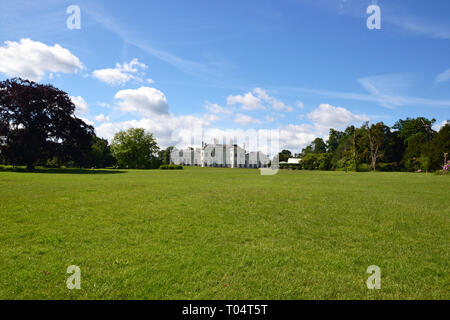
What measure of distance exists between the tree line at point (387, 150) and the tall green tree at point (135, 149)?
43343mm

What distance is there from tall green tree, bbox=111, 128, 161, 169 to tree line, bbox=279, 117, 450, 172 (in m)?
43.3

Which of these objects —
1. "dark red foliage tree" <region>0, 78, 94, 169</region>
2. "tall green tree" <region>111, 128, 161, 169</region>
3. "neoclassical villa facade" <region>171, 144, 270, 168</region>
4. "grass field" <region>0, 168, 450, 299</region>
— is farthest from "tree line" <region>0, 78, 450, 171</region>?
"neoclassical villa facade" <region>171, 144, 270, 168</region>

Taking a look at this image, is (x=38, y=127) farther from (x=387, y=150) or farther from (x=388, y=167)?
(x=387, y=150)

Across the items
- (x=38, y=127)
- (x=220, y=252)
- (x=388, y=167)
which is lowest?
(x=220, y=252)

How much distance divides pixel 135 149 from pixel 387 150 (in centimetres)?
7281

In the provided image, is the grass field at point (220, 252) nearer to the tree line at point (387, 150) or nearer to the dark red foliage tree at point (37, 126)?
the dark red foliage tree at point (37, 126)

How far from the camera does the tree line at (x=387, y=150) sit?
45.3 metres

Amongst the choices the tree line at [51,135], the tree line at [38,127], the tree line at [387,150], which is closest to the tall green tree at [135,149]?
the tree line at [51,135]

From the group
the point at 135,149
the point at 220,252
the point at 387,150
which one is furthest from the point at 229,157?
the point at 220,252

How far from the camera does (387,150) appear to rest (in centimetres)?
7175

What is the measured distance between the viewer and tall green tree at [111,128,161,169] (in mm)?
68938

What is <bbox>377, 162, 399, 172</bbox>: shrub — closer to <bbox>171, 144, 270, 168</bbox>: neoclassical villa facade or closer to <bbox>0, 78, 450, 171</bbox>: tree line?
<bbox>0, 78, 450, 171</bbox>: tree line
